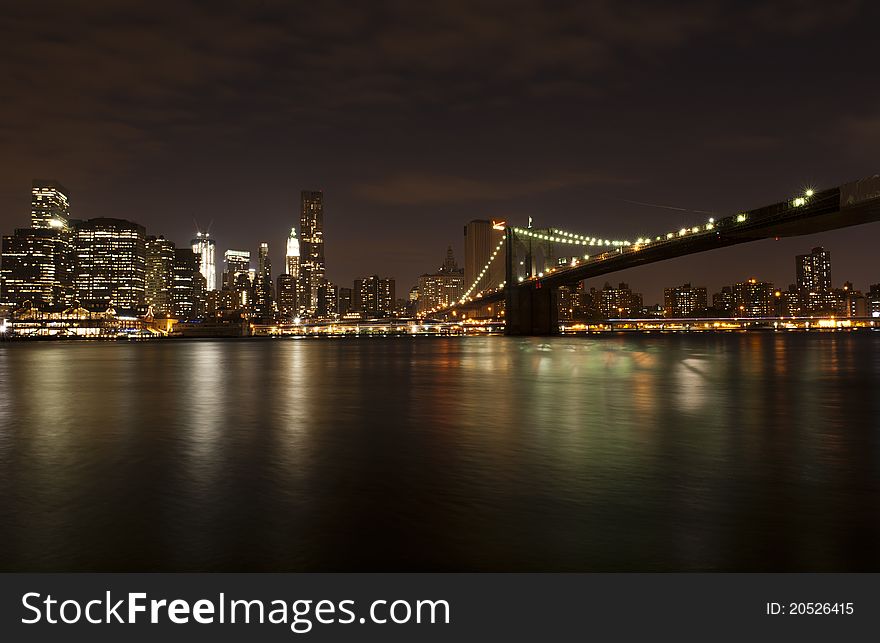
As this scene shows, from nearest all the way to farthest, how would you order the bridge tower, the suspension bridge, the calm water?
the calm water, the suspension bridge, the bridge tower

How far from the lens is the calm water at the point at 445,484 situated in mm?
6129

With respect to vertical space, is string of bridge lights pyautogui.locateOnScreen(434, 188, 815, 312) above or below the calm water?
above

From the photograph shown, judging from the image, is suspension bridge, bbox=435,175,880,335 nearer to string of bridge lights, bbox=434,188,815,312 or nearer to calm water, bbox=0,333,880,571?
string of bridge lights, bbox=434,188,815,312

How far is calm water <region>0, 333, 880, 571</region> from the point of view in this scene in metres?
6.13

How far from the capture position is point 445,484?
9.09m

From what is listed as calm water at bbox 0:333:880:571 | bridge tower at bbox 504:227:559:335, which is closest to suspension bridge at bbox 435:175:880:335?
bridge tower at bbox 504:227:559:335

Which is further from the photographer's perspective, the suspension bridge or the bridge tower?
the bridge tower

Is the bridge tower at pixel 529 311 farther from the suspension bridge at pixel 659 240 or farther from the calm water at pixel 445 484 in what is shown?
the calm water at pixel 445 484

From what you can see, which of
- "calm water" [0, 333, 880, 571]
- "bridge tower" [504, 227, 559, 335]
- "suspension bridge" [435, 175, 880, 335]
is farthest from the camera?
"bridge tower" [504, 227, 559, 335]

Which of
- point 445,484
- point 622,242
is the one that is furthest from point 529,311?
point 445,484

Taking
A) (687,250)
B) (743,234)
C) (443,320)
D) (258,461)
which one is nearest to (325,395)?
(258,461)

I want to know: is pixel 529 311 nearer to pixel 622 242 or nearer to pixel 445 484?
pixel 622 242

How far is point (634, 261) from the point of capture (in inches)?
3093
